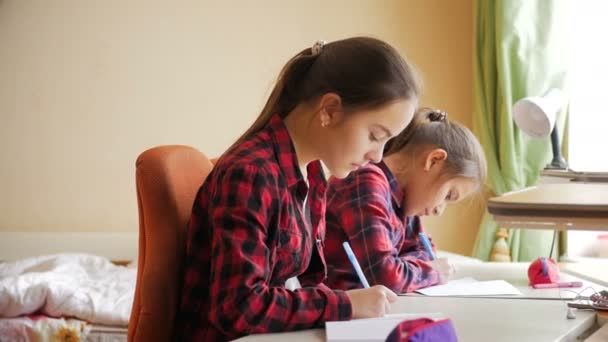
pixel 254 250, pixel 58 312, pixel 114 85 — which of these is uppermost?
pixel 114 85

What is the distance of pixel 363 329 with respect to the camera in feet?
3.45

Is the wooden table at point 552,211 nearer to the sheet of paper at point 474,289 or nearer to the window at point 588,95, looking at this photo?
the sheet of paper at point 474,289

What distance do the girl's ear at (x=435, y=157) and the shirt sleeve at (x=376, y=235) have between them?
0.12 m

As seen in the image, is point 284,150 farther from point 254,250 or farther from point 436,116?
point 436,116

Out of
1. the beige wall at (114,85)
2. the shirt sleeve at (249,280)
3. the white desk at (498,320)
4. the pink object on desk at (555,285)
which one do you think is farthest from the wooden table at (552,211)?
the beige wall at (114,85)

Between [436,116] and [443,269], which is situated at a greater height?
[436,116]

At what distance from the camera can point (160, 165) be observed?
122cm

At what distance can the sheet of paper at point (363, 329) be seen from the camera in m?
1.01

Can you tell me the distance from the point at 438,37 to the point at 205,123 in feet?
3.34

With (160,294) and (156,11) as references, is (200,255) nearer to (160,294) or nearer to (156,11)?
(160,294)

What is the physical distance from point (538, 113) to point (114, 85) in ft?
5.69

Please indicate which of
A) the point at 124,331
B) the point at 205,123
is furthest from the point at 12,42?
the point at 124,331

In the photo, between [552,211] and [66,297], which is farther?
[66,297]

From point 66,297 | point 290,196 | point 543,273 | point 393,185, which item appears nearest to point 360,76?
point 290,196
